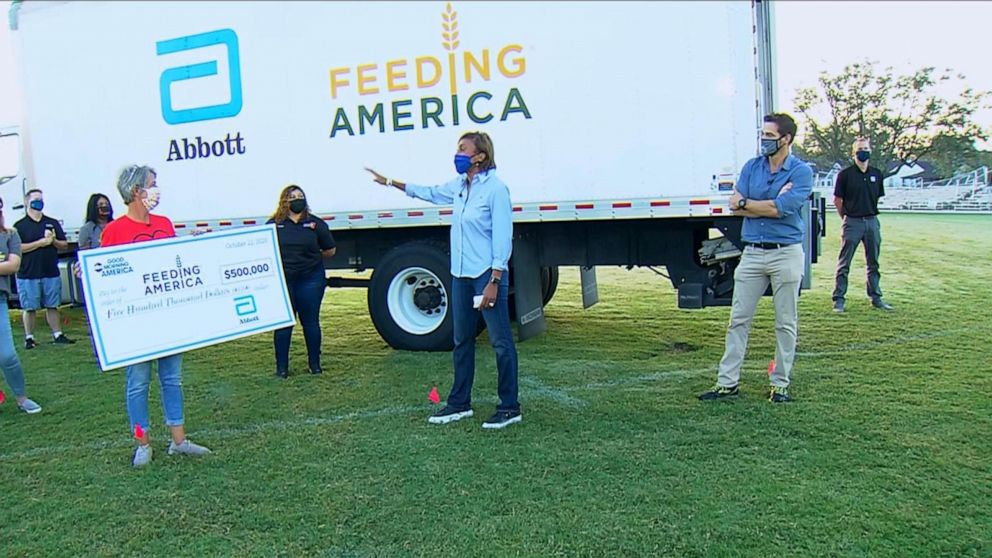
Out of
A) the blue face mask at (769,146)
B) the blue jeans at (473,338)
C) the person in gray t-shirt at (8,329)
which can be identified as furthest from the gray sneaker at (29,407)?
the blue face mask at (769,146)

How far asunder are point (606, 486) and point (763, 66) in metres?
3.93

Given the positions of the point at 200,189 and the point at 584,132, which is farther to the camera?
the point at 200,189

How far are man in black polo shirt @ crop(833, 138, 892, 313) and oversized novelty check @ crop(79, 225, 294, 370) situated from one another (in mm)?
6089

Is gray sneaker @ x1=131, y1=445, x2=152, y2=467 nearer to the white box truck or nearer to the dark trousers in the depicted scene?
the white box truck

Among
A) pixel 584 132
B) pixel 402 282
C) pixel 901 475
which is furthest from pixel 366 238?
pixel 901 475

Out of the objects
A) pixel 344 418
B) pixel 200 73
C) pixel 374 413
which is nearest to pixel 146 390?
pixel 344 418

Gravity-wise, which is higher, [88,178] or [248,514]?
[88,178]

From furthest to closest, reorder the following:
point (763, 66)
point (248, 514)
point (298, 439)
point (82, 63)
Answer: point (82, 63)
point (763, 66)
point (298, 439)
point (248, 514)

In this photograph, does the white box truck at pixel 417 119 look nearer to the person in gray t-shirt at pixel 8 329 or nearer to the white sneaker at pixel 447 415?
the white sneaker at pixel 447 415

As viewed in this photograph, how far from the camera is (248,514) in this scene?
389cm

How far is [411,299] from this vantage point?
7613 mm

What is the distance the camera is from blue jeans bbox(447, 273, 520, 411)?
4.99m

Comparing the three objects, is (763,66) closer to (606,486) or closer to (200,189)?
(606,486)

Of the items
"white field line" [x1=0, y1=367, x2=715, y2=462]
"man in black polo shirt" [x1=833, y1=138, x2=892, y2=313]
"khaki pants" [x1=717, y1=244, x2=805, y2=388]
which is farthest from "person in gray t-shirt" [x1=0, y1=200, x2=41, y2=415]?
"man in black polo shirt" [x1=833, y1=138, x2=892, y2=313]
